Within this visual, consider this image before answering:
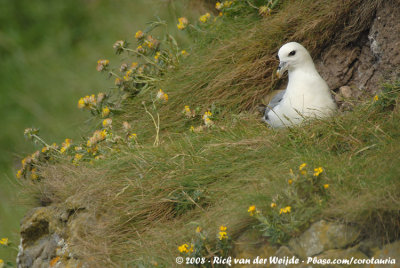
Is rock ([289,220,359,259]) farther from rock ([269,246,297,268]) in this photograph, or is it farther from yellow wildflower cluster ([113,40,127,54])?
yellow wildflower cluster ([113,40,127,54])

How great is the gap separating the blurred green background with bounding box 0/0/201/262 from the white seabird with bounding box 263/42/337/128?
1.90m

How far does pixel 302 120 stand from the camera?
11.9ft

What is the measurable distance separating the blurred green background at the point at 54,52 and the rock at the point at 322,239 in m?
3.26

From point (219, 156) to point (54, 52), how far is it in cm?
433

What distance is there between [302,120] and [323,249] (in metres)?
1.14

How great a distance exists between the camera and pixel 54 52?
7191 millimetres

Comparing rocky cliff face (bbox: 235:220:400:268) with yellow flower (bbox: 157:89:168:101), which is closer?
rocky cliff face (bbox: 235:220:400:268)

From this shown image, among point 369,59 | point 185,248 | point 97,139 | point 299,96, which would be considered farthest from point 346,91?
point 185,248

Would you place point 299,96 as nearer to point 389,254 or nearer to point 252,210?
point 252,210

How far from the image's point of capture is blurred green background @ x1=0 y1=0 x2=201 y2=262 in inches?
246

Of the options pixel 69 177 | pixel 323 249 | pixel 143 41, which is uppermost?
pixel 143 41

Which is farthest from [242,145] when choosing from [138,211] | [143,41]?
[143,41]

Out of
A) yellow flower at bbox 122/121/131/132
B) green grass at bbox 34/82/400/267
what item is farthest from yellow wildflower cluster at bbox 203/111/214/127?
yellow flower at bbox 122/121/131/132

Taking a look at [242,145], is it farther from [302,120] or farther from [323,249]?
[323,249]
